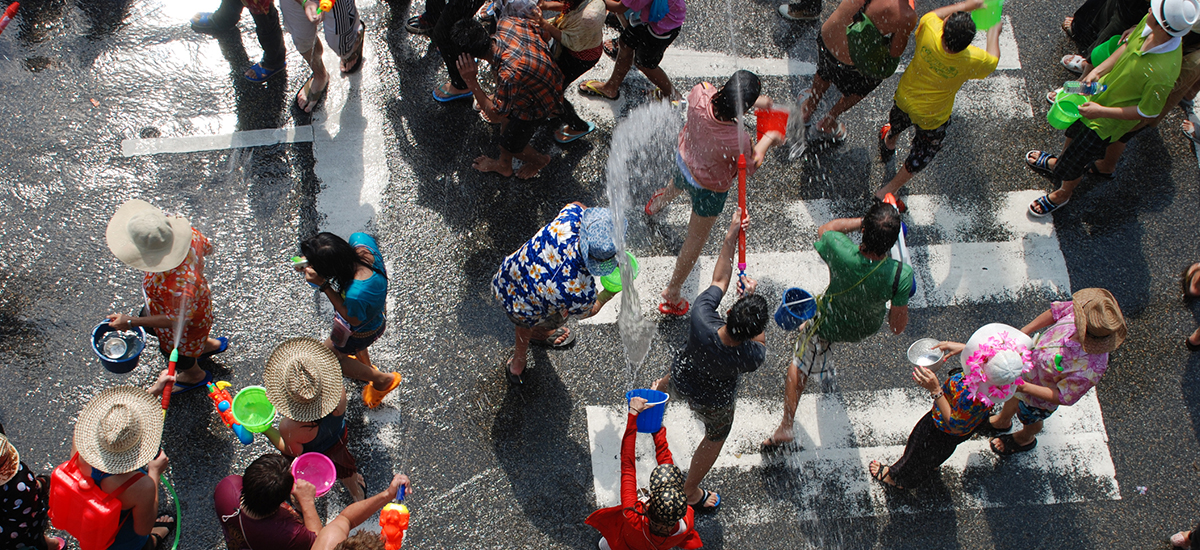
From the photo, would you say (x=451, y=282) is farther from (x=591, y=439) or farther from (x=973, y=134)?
(x=973, y=134)

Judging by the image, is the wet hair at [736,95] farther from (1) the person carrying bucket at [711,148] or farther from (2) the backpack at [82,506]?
(2) the backpack at [82,506]

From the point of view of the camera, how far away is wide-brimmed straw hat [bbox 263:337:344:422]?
3787mm

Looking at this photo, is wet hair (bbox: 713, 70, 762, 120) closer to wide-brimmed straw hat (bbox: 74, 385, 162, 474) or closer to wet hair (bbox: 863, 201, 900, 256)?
wet hair (bbox: 863, 201, 900, 256)

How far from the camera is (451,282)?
5.48m

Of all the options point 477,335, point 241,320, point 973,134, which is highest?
point 241,320

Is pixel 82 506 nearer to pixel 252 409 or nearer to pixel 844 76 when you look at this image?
pixel 252 409

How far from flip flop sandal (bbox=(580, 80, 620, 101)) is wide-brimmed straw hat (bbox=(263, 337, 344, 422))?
11.4ft

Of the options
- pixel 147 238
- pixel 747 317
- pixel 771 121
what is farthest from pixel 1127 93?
pixel 147 238

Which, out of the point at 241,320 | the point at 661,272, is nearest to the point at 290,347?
the point at 241,320

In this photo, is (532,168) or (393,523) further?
(532,168)

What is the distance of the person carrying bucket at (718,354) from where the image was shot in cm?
362

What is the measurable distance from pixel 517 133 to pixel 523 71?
0.59 metres

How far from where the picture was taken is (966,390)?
4.23 meters

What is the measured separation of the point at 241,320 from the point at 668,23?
3.82m
